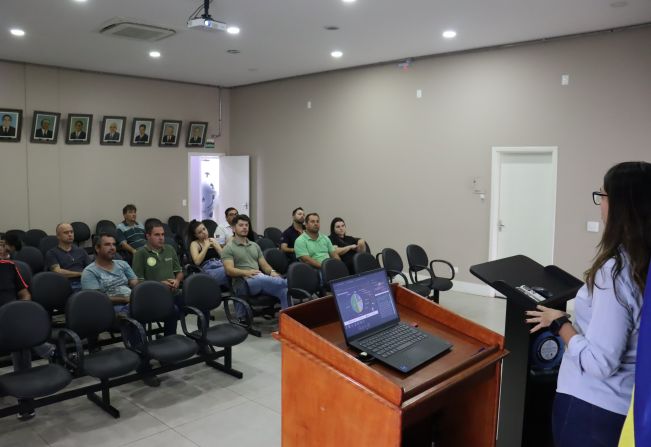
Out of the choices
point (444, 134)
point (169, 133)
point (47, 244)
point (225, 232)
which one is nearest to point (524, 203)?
point (444, 134)

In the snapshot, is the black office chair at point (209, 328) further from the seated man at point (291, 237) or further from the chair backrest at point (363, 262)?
the seated man at point (291, 237)

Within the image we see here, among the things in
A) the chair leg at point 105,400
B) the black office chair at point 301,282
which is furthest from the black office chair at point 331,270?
the chair leg at point 105,400

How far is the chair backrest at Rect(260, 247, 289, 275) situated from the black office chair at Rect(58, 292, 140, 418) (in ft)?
8.46

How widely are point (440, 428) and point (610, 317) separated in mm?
859

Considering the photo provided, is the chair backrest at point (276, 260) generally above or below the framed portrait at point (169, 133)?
below

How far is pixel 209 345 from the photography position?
4.53m

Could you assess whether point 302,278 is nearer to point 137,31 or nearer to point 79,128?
point 137,31

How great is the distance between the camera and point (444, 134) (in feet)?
26.4

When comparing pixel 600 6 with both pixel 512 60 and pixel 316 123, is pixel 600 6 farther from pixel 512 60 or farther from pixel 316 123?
pixel 316 123

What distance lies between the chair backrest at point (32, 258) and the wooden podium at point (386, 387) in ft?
18.8

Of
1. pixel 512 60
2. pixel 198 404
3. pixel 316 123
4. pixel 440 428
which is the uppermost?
pixel 512 60

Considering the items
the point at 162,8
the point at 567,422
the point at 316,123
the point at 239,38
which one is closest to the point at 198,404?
the point at 567,422

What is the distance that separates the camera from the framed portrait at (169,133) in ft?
34.5

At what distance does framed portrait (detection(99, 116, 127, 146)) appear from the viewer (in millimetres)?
9736
